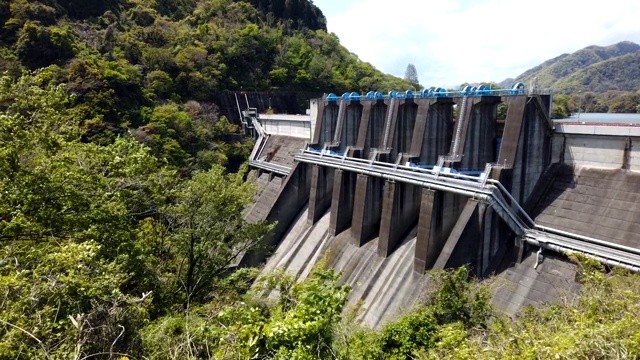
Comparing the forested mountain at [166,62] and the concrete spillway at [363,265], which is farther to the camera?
the forested mountain at [166,62]

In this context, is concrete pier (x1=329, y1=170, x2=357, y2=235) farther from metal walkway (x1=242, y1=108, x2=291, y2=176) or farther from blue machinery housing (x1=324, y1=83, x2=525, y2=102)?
metal walkway (x1=242, y1=108, x2=291, y2=176)

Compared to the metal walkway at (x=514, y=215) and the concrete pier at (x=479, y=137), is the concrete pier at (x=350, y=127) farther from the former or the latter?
the concrete pier at (x=479, y=137)

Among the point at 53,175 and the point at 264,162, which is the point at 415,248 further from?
the point at 264,162

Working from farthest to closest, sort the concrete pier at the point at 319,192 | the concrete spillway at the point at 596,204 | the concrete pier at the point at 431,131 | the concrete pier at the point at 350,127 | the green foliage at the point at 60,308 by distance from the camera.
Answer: the concrete pier at the point at 350,127 → the concrete pier at the point at 319,192 → the concrete pier at the point at 431,131 → the concrete spillway at the point at 596,204 → the green foliage at the point at 60,308

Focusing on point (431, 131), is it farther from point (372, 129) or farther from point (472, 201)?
point (472, 201)

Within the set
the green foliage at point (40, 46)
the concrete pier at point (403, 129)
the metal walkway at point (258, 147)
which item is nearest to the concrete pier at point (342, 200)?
the concrete pier at point (403, 129)

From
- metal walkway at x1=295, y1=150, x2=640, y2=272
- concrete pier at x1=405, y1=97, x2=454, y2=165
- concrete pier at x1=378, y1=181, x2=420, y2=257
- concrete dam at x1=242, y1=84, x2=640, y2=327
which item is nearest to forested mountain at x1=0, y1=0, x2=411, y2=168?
concrete dam at x1=242, y1=84, x2=640, y2=327

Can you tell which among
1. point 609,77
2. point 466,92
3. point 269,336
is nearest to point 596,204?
point 466,92
